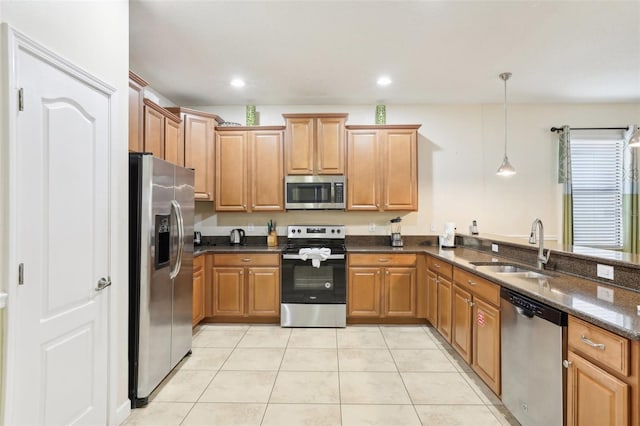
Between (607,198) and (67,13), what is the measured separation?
590cm

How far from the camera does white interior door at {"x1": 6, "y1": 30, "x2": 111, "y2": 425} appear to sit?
1.45 m

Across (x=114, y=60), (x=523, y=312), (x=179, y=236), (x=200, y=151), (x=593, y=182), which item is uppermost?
(x=114, y=60)

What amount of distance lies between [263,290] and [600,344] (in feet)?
10.4

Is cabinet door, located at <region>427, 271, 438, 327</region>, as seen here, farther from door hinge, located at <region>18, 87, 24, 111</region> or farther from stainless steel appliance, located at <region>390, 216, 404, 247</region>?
door hinge, located at <region>18, 87, 24, 111</region>

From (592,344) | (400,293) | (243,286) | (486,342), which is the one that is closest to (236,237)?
(243,286)

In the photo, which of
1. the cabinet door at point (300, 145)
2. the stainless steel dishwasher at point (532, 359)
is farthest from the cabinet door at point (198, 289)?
the stainless steel dishwasher at point (532, 359)

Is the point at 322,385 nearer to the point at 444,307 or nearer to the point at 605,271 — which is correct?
the point at 444,307

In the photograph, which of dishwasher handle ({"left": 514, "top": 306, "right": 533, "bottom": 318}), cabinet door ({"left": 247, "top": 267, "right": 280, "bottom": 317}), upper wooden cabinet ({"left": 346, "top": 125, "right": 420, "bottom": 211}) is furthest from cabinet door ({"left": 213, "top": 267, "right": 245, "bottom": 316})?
dishwasher handle ({"left": 514, "top": 306, "right": 533, "bottom": 318})

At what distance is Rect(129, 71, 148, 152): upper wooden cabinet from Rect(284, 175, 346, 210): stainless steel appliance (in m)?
1.83

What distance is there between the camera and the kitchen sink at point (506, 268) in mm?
2646

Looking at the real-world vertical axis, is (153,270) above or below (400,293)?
above

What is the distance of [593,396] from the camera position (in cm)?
146

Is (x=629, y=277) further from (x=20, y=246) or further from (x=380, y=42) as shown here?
(x=20, y=246)

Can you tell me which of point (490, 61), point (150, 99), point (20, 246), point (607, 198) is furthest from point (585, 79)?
point (20, 246)
